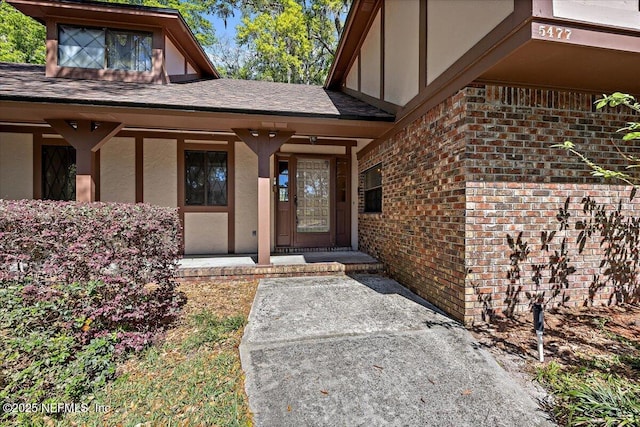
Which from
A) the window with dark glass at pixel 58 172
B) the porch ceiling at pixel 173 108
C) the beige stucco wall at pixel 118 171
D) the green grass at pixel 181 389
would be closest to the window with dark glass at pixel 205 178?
the beige stucco wall at pixel 118 171

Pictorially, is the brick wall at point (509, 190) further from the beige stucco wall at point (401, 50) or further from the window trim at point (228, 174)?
the window trim at point (228, 174)

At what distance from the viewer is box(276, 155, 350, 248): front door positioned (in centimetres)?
689

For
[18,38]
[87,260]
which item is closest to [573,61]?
[87,260]

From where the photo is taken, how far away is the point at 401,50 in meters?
4.54

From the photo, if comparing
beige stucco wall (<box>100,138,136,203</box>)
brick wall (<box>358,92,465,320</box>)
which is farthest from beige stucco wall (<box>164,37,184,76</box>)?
brick wall (<box>358,92,465,320</box>)

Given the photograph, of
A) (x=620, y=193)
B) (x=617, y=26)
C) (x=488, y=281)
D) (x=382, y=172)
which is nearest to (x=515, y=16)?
(x=617, y=26)

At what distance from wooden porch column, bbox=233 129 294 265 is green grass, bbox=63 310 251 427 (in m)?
2.34

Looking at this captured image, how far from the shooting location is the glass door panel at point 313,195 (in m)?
6.97

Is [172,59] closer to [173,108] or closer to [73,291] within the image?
[173,108]

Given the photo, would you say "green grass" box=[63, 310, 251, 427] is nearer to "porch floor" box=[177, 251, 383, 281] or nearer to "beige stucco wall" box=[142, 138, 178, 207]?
"porch floor" box=[177, 251, 383, 281]

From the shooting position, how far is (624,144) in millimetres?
3443

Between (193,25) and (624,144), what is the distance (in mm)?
18492

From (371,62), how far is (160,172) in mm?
5165

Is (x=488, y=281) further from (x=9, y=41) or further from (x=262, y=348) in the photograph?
(x=9, y=41)
